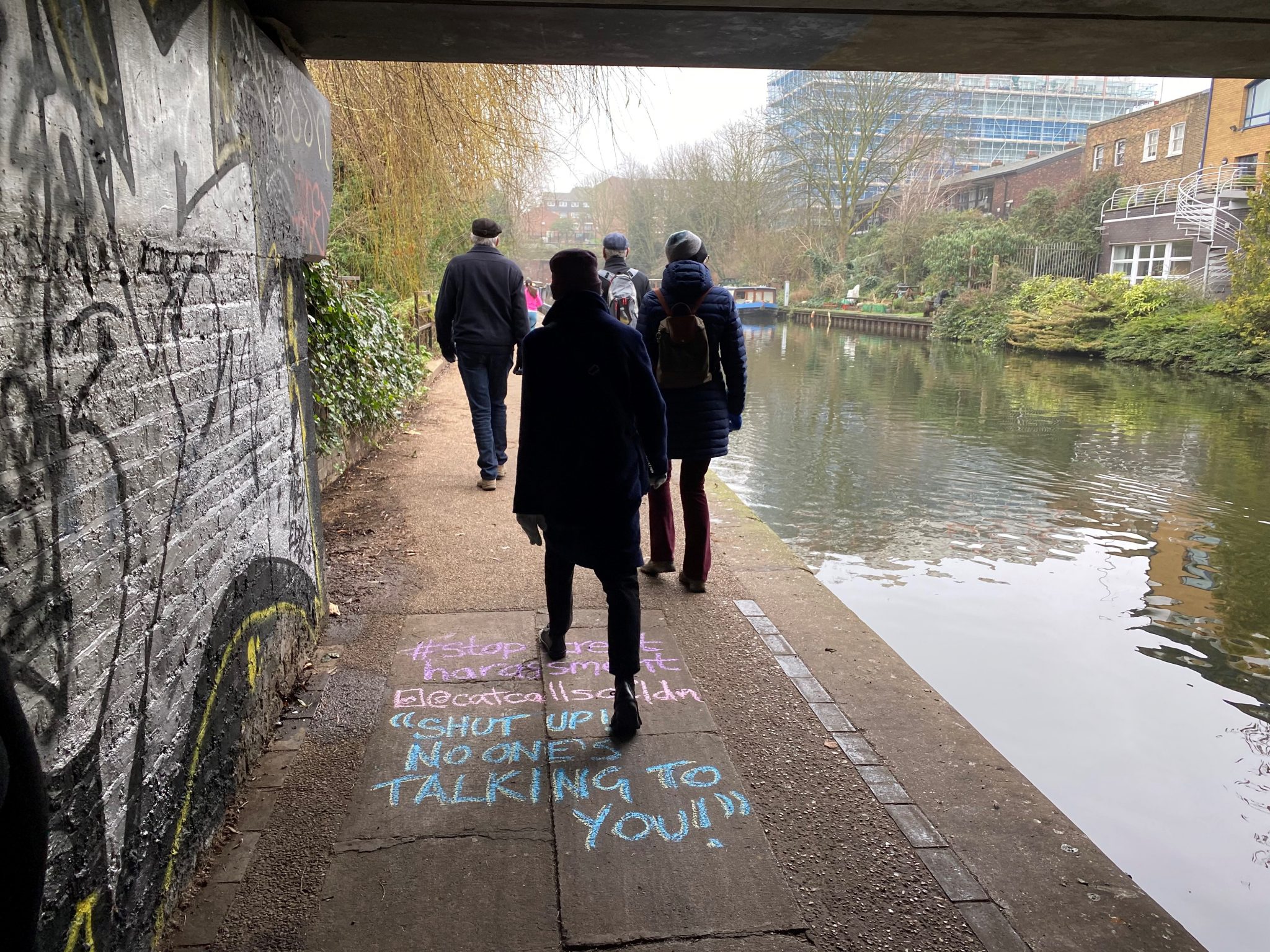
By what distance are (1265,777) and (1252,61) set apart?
3.60 m

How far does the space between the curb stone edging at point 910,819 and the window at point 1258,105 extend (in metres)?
34.0

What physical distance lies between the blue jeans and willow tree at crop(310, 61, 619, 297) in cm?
157

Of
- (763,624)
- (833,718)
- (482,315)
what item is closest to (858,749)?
(833,718)

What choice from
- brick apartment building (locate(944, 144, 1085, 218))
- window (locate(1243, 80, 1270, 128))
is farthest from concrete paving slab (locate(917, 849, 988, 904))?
brick apartment building (locate(944, 144, 1085, 218))

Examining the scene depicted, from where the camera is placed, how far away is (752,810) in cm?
306

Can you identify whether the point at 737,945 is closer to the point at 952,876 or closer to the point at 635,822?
the point at 635,822

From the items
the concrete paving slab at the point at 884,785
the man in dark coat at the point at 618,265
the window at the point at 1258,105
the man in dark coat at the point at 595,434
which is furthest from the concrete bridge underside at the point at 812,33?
the window at the point at 1258,105

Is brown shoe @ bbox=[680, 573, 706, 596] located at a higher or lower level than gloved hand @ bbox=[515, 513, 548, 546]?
lower

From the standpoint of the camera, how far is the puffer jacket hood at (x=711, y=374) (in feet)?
15.9

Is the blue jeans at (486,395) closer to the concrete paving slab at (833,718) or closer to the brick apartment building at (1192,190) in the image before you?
the concrete paving slab at (833,718)

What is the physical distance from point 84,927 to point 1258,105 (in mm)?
37584

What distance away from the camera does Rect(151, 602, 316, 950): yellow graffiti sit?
241 centimetres

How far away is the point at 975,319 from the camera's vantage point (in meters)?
32.9

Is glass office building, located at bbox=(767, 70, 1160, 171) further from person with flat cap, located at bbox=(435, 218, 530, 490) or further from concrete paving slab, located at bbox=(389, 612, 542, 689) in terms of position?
concrete paving slab, located at bbox=(389, 612, 542, 689)
